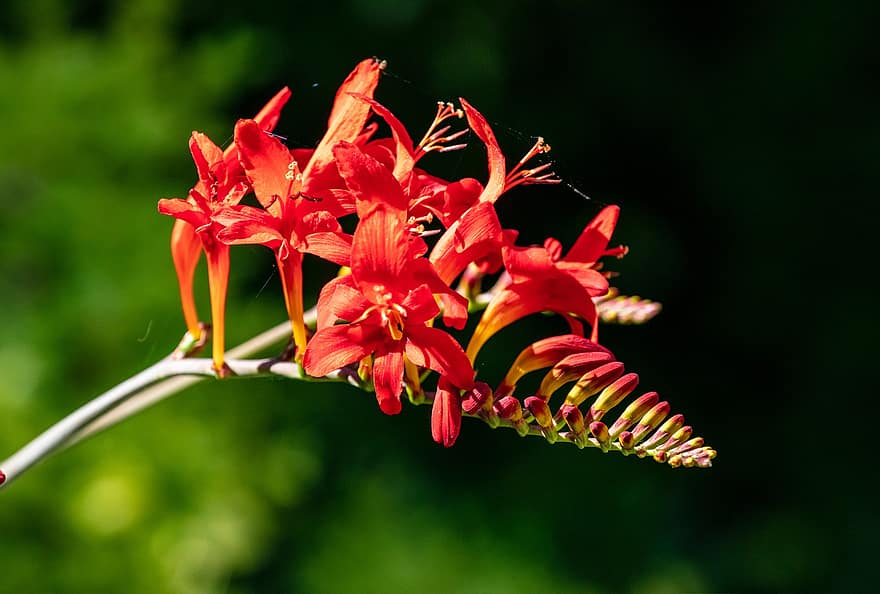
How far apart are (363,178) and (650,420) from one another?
0.38 m

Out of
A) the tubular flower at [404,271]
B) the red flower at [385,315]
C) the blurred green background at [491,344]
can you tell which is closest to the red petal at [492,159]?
the tubular flower at [404,271]

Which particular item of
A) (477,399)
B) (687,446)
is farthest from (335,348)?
(687,446)

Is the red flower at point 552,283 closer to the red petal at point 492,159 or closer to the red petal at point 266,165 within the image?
the red petal at point 492,159

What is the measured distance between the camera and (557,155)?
12.3 feet

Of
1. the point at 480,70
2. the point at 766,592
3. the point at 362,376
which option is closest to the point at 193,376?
the point at 362,376

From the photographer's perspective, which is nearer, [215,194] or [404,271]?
[404,271]

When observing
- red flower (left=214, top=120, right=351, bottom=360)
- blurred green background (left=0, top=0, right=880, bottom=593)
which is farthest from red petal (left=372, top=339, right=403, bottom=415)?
blurred green background (left=0, top=0, right=880, bottom=593)

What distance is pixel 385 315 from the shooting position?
95cm

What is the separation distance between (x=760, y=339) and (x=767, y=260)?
34 centimetres

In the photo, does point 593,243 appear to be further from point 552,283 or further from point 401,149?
point 401,149

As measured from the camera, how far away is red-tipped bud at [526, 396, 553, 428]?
102 cm

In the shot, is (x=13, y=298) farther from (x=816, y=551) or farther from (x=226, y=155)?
(x=816, y=551)

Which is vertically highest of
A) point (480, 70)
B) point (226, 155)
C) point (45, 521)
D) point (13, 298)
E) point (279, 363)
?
point (226, 155)

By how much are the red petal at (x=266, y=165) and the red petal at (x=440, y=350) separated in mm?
197
